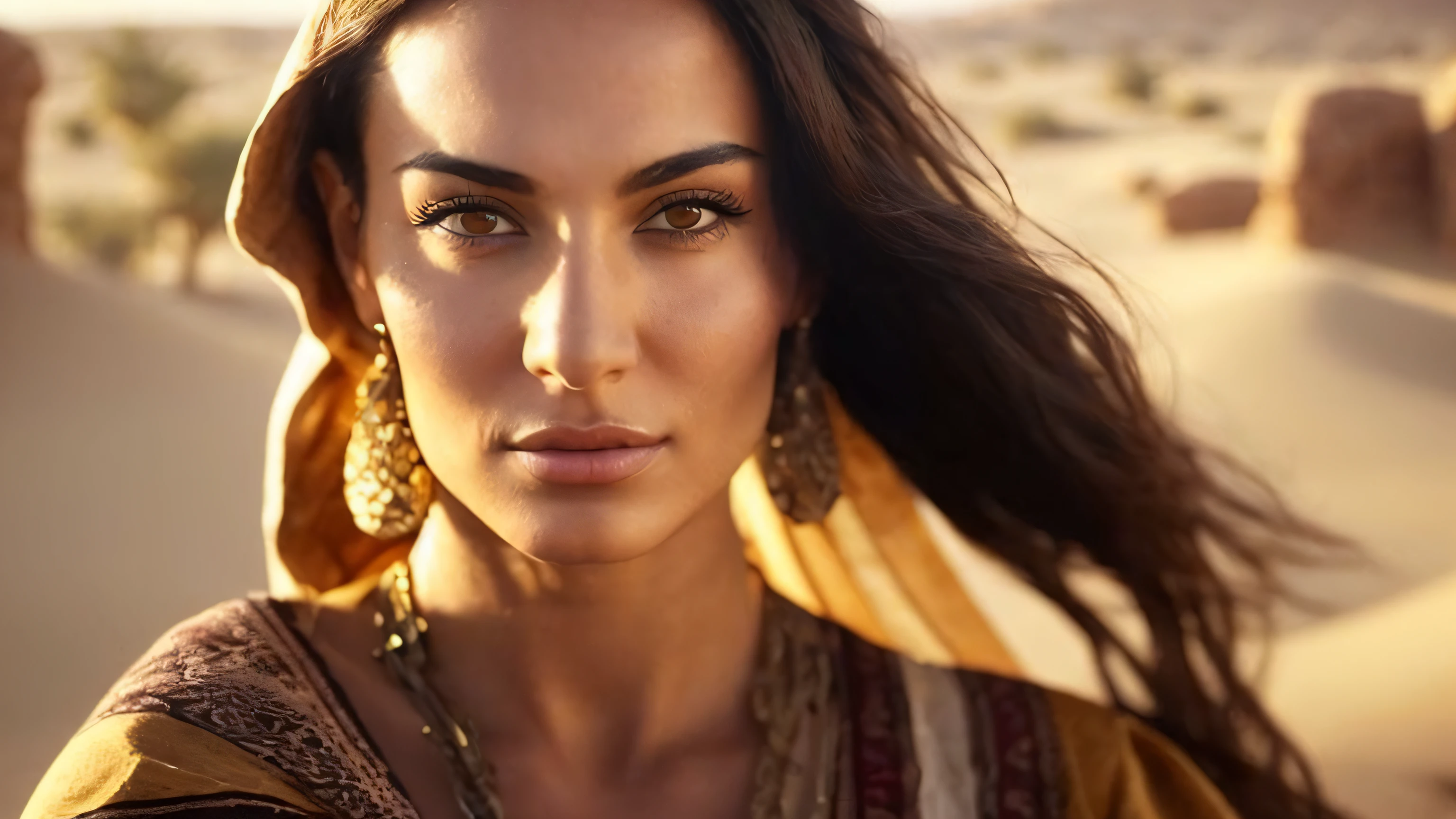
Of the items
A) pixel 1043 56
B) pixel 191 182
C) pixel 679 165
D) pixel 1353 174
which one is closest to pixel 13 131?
pixel 191 182

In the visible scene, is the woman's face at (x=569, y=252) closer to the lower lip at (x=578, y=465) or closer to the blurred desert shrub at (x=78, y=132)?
the lower lip at (x=578, y=465)

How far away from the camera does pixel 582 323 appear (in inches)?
59.4

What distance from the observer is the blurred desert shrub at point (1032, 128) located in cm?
2253

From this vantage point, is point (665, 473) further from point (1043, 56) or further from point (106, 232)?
point (1043, 56)

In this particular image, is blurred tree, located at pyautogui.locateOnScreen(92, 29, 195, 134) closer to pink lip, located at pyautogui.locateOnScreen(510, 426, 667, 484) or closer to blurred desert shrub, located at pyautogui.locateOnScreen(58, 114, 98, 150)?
blurred desert shrub, located at pyautogui.locateOnScreen(58, 114, 98, 150)

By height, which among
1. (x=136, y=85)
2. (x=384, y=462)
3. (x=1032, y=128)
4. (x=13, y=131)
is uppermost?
(x=1032, y=128)

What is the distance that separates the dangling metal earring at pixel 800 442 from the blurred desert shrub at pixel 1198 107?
928 inches

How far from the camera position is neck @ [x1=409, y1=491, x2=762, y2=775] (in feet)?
6.12

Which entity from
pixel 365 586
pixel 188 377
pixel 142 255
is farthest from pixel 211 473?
pixel 142 255

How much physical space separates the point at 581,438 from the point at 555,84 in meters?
0.44

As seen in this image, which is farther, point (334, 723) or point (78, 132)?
point (78, 132)

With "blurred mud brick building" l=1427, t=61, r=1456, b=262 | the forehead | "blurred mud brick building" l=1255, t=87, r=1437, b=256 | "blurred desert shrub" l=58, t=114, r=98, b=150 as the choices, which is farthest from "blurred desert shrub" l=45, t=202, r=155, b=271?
the forehead

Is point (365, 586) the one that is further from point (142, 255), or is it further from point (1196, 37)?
point (1196, 37)

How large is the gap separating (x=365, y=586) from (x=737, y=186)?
92cm
